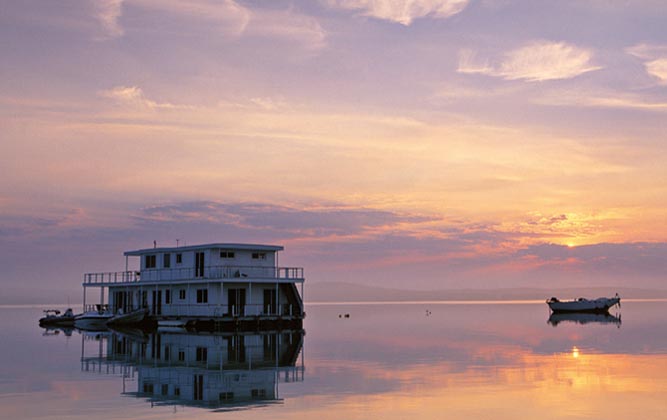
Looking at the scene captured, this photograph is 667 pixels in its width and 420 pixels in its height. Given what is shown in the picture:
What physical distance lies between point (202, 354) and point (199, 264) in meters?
24.6

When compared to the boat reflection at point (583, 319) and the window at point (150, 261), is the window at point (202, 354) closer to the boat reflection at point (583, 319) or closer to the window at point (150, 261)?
the window at point (150, 261)

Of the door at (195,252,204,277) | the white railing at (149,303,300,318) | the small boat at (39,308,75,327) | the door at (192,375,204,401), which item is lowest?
the door at (192,375,204,401)

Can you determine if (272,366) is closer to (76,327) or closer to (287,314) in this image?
(287,314)

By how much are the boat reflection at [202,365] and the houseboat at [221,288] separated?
18.2 feet

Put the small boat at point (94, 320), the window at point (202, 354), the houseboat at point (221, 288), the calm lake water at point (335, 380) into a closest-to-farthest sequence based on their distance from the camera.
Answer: the calm lake water at point (335, 380) < the window at point (202, 354) < the houseboat at point (221, 288) < the small boat at point (94, 320)

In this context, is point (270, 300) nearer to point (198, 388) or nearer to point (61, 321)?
point (61, 321)

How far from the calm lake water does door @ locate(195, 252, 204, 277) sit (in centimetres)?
1461

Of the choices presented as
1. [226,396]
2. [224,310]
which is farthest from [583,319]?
[226,396]

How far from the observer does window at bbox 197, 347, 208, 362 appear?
40.4 metres

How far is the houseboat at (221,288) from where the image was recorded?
6606cm

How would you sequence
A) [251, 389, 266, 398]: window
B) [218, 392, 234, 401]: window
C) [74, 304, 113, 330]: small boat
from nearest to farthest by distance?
[218, 392, 234, 401]: window, [251, 389, 266, 398]: window, [74, 304, 113, 330]: small boat

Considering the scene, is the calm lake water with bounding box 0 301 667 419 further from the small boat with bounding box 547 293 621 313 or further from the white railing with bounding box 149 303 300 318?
the small boat with bounding box 547 293 621 313

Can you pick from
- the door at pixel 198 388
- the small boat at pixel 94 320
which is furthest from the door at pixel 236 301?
the door at pixel 198 388

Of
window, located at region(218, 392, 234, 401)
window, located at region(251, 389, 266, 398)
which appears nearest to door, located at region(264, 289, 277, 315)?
window, located at region(251, 389, 266, 398)
